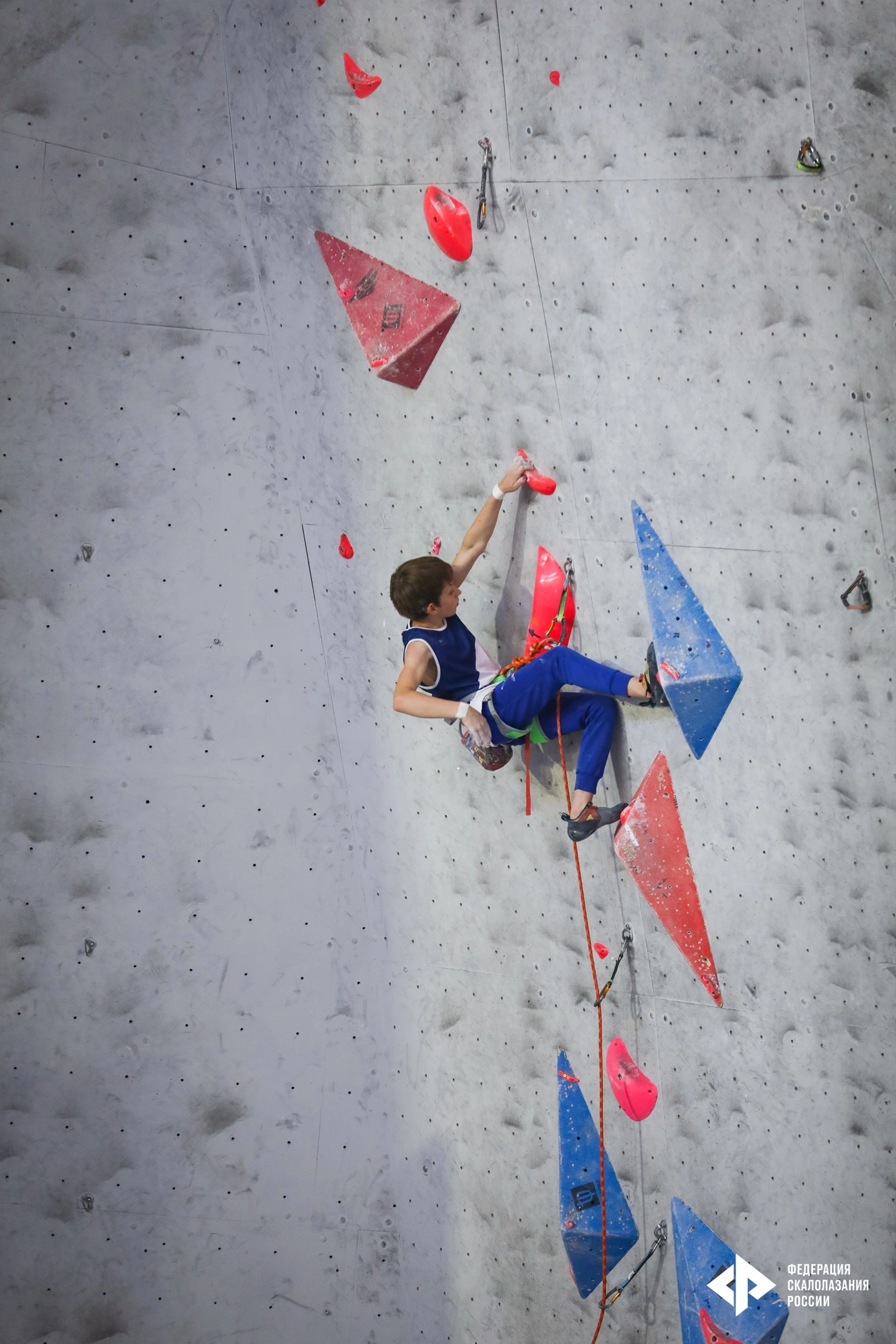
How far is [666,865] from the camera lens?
2617 mm

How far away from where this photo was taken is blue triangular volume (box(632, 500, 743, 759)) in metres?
2.47

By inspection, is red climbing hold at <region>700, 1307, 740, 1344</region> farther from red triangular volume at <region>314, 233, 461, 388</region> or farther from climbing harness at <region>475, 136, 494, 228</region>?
climbing harness at <region>475, 136, 494, 228</region>

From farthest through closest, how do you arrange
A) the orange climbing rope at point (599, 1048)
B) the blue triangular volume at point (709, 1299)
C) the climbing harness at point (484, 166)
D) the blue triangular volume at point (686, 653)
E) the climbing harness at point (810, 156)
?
the orange climbing rope at point (599, 1048) < the climbing harness at point (484, 166) < the blue triangular volume at point (709, 1299) < the blue triangular volume at point (686, 653) < the climbing harness at point (810, 156)

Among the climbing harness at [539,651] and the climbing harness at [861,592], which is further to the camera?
the climbing harness at [539,651]

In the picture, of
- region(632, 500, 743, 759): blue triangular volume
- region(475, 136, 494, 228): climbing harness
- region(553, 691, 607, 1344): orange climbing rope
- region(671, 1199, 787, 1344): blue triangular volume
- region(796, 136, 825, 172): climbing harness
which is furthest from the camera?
region(553, 691, 607, 1344): orange climbing rope

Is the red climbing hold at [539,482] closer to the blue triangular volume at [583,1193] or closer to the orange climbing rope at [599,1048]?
the orange climbing rope at [599,1048]


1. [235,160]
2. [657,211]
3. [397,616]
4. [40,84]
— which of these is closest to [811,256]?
[657,211]

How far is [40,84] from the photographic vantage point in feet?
9.27

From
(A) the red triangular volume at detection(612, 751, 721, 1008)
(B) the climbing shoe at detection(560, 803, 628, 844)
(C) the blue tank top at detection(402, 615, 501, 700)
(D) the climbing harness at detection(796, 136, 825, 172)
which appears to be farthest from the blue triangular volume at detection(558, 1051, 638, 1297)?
(D) the climbing harness at detection(796, 136, 825, 172)

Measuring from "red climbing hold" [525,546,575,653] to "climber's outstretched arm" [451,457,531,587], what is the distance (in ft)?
0.50

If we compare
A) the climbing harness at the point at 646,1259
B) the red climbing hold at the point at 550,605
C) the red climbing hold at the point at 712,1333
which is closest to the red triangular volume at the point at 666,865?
the red climbing hold at the point at 550,605

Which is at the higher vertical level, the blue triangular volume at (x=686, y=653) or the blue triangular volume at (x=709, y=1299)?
the blue triangular volume at (x=686, y=653)

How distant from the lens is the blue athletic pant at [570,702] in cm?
251

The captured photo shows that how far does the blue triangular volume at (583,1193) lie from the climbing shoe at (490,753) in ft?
2.67
